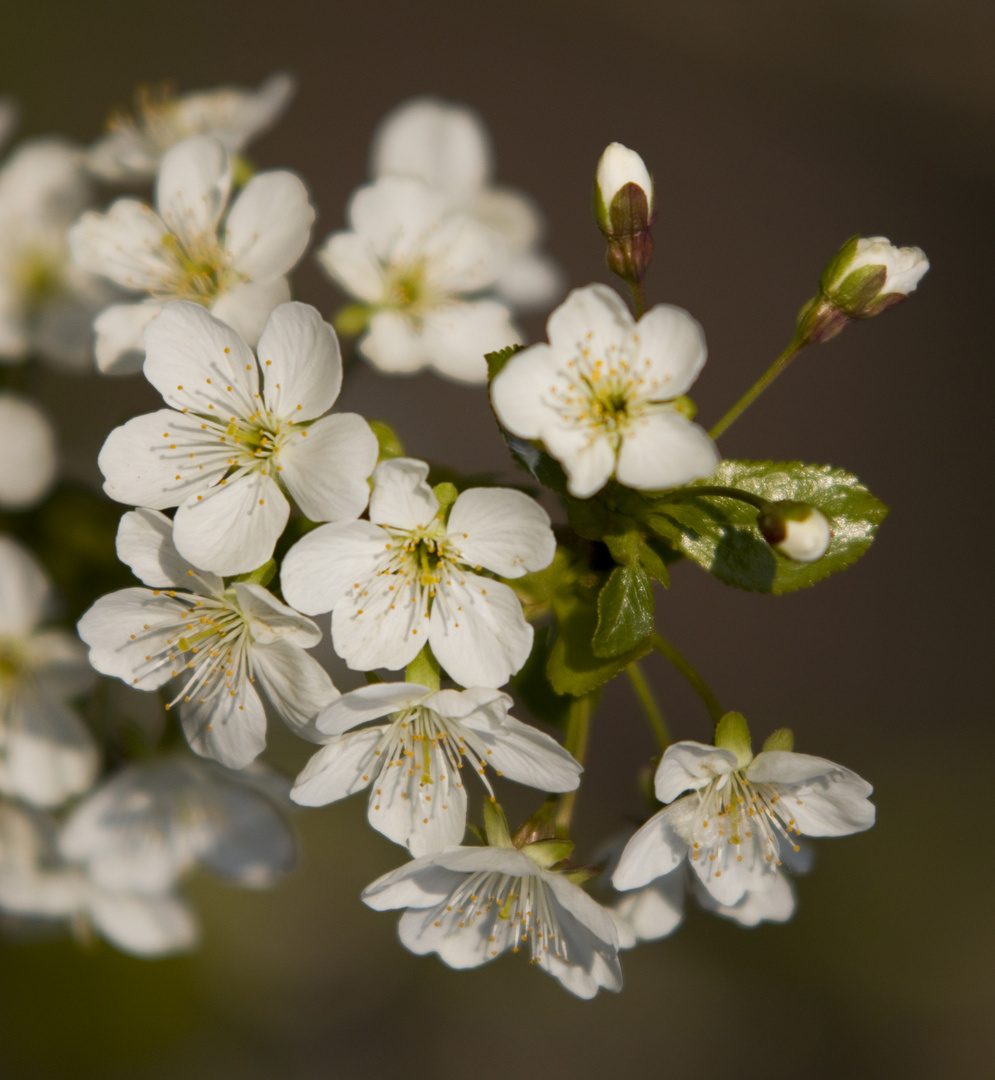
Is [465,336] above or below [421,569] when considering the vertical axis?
above

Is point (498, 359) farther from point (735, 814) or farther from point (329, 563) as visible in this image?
point (735, 814)

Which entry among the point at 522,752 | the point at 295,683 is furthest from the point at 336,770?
the point at 522,752

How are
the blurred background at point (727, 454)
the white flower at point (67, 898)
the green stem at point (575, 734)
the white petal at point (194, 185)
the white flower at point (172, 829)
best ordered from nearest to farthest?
the green stem at point (575, 734) → the white petal at point (194, 185) → the white flower at point (172, 829) → the white flower at point (67, 898) → the blurred background at point (727, 454)

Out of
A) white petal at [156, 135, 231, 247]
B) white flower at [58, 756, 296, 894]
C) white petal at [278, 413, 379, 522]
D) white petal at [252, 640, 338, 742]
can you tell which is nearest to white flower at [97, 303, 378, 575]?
white petal at [278, 413, 379, 522]

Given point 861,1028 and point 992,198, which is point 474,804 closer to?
point 861,1028

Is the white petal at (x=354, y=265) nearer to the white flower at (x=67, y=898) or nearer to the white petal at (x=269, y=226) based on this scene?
the white petal at (x=269, y=226)

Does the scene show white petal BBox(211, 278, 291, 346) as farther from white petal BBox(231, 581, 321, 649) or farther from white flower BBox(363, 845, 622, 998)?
white flower BBox(363, 845, 622, 998)

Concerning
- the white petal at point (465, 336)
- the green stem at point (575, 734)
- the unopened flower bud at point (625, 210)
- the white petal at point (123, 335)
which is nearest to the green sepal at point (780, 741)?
the green stem at point (575, 734)
